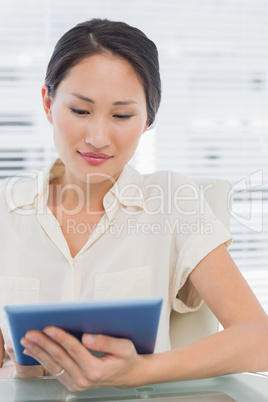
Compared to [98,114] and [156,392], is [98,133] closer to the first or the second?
[98,114]

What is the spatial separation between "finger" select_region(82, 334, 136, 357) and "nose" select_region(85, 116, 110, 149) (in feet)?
1.90

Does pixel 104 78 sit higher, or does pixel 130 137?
pixel 104 78

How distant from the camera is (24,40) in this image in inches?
116

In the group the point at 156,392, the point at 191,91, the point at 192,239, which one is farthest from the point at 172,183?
the point at 191,91

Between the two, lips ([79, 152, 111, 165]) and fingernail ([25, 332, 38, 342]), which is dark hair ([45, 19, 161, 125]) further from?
fingernail ([25, 332, 38, 342])

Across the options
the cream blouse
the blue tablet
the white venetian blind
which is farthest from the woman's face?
the white venetian blind

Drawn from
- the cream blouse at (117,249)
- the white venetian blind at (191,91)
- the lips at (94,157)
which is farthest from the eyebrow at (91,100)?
the white venetian blind at (191,91)

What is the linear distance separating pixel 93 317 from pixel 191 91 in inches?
99.9

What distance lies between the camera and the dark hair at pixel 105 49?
1.32 meters

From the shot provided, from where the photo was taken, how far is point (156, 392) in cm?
95

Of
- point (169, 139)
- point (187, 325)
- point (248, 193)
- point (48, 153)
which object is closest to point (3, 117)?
point (48, 153)

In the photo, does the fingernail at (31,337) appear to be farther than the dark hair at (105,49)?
No

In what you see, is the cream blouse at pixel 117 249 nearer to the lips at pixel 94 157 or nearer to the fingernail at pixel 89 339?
the lips at pixel 94 157

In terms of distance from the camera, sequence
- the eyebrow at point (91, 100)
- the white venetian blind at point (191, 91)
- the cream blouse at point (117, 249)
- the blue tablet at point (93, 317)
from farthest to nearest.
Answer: the white venetian blind at point (191, 91)
the cream blouse at point (117, 249)
the eyebrow at point (91, 100)
the blue tablet at point (93, 317)
